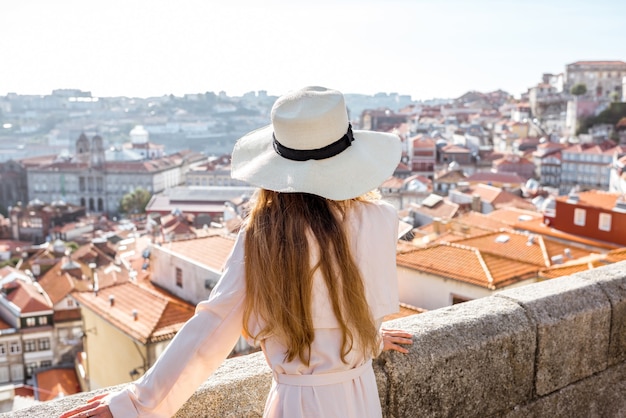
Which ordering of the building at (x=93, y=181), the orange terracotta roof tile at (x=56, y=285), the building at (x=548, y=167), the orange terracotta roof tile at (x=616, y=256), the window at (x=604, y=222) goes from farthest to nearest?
the building at (x=93, y=181) → the building at (x=548, y=167) → the orange terracotta roof tile at (x=56, y=285) → the window at (x=604, y=222) → the orange terracotta roof tile at (x=616, y=256)

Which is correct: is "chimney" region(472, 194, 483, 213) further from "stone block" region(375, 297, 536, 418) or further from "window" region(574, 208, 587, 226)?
"stone block" region(375, 297, 536, 418)

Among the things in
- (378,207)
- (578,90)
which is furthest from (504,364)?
(578,90)

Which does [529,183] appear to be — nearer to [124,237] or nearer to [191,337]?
[124,237]

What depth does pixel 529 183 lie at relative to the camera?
34.5 m

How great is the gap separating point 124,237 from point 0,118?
119595 millimetres

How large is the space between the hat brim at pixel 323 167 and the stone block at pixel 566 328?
0.88 meters

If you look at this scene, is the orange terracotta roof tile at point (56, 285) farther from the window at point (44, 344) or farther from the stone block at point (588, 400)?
the stone block at point (588, 400)

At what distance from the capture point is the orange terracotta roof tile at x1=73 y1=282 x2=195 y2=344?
1150cm

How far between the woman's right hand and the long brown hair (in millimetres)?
293

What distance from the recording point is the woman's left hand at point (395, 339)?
169 cm

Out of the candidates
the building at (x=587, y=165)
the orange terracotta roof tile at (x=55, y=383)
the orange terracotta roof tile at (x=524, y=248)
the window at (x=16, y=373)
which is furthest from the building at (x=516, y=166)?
the orange terracotta roof tile at (x=55, y=383)

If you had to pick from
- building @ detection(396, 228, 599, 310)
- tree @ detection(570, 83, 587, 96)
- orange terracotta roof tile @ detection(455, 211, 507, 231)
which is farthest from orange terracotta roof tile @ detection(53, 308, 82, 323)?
tree @ detection(570, 83, 587, 96)

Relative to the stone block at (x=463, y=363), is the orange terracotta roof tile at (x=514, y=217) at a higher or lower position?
lower

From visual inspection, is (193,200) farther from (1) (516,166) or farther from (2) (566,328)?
(2) (566,328)
